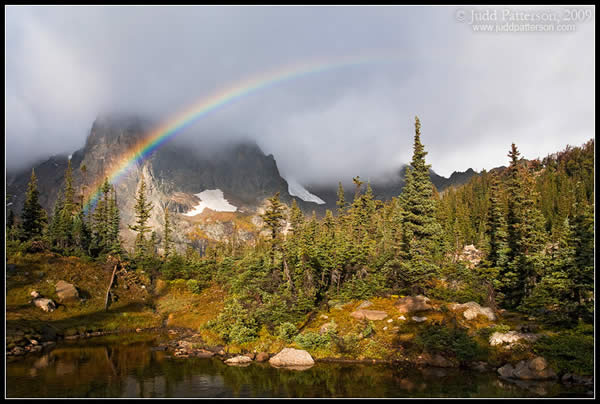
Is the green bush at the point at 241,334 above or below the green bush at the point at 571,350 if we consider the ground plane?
below

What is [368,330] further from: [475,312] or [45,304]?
[45,304]

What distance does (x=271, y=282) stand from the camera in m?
44.4

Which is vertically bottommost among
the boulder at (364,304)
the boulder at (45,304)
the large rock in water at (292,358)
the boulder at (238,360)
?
the boulder at (238,360)

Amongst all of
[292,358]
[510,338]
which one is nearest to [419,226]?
[510,338]

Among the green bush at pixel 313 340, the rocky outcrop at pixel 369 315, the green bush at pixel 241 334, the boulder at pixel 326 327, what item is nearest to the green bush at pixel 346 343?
the green bush at pixel 313 340

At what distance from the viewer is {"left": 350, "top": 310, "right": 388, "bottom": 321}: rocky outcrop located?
34112 mm

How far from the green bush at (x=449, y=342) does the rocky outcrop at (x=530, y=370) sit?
2521 mm

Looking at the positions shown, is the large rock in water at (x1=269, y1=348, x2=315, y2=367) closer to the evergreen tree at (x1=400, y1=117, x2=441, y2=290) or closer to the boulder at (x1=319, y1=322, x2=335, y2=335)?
the boulder at (x1=319, y1=322, x2=335, y2=335)

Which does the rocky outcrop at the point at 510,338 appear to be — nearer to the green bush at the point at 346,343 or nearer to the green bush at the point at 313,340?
the green bush at the point at 346,343

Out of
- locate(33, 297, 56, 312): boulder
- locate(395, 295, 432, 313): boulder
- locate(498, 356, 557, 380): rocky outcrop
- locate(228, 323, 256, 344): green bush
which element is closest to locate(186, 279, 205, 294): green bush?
locate(33, 297, 56, 312): boulder

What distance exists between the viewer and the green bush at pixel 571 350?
21688mm

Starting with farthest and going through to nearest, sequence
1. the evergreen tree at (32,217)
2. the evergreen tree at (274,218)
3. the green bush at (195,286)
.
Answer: the evergreen tree at (32,217) < the green bush at (195,286) < the evergreen tree at (274,218)

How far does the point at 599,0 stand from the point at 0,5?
2638 centimetres

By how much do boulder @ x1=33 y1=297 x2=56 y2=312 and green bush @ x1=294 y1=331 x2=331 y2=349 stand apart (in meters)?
38.1
